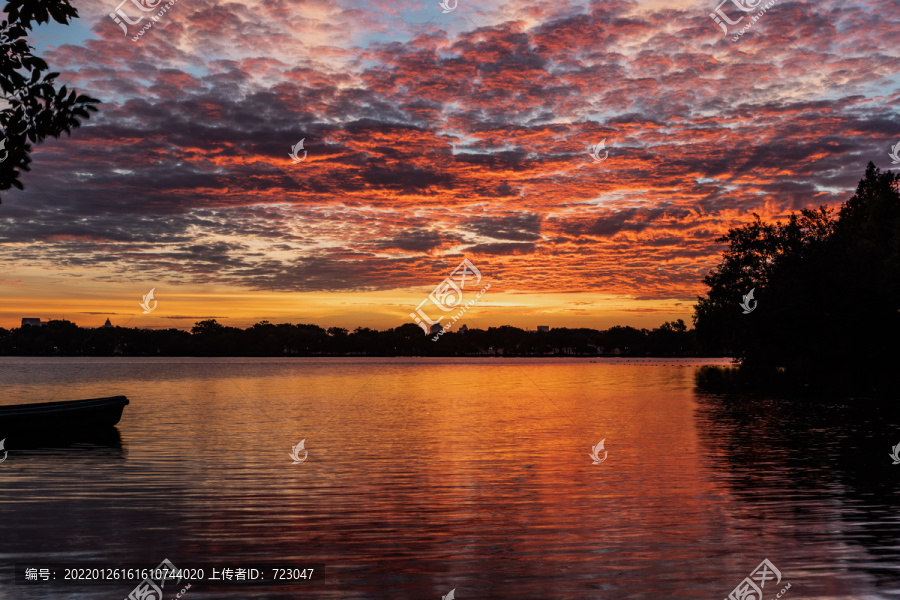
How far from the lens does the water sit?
1166 cm

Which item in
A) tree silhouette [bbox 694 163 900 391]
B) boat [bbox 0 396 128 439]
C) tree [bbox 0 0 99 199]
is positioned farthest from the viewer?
tree silhouette [bbox 694 163 900 391]

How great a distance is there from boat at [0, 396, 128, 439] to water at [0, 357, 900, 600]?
3.55 meters

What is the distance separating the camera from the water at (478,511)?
1166cm

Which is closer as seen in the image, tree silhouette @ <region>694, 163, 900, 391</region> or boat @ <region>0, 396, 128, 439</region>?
boat @ <region>0, 396, 128, 439</region>

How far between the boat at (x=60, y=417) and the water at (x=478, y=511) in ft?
11.7

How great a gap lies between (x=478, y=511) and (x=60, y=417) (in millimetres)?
29867

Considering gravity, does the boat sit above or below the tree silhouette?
below

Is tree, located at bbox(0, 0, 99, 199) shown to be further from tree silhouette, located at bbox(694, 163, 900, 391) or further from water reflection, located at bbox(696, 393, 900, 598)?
tree silhouette, located at bbox(694, 163, 900, 391)

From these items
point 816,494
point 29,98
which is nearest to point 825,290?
point 816,494

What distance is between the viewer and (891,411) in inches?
1777

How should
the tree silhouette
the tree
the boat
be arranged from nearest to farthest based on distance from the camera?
the tree → the boat → the tree silhouette

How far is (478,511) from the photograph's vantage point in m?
17.5

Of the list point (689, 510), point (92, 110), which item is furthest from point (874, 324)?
point (92, 110)

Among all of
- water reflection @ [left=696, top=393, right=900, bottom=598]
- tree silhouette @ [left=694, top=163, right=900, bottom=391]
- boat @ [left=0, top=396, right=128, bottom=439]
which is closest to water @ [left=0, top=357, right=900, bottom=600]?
water reflection @ [left=696, top=393, right=900, bottom=598]
